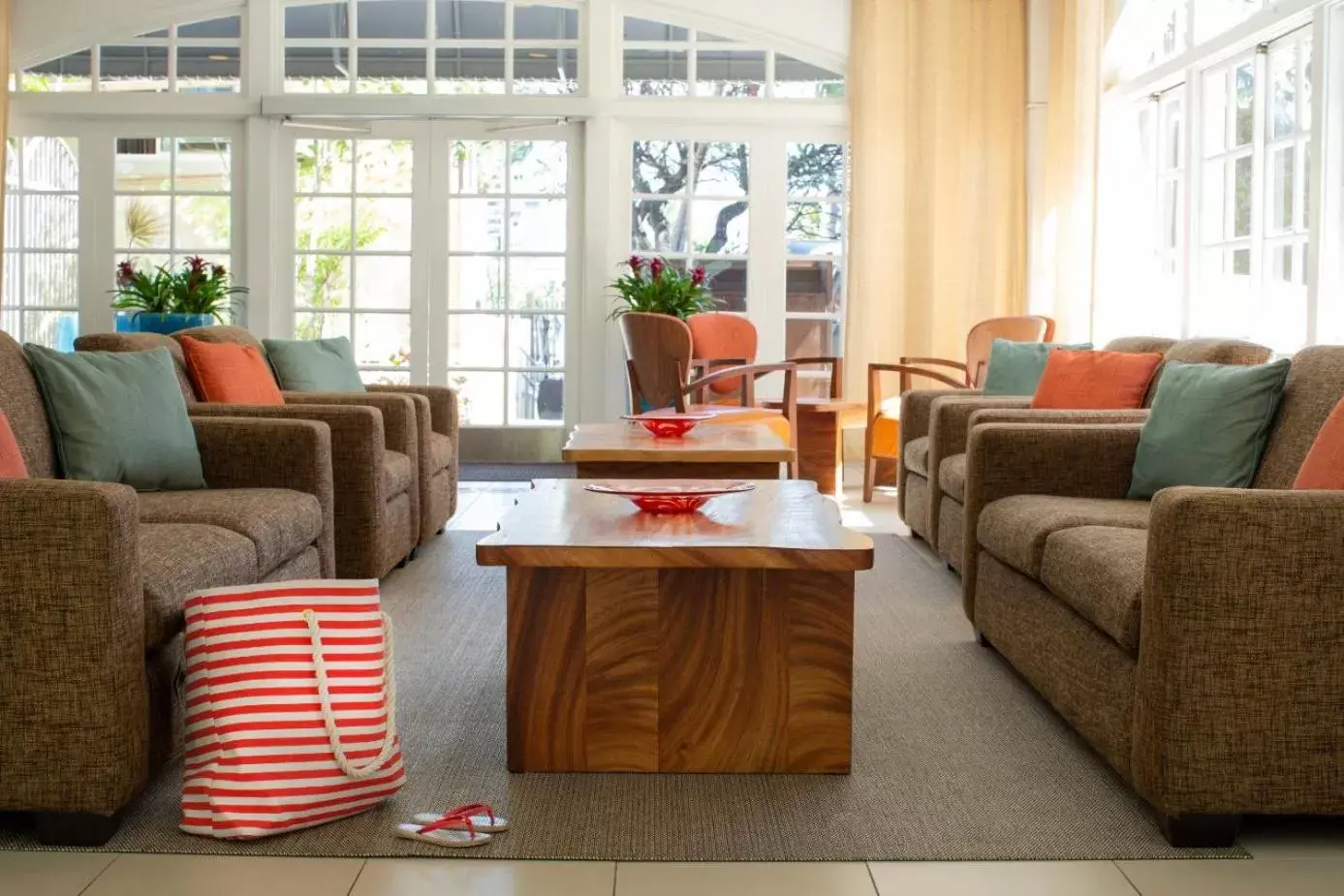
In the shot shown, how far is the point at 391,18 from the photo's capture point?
8.66 m

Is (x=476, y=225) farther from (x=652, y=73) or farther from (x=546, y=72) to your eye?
(x=652, y=73)

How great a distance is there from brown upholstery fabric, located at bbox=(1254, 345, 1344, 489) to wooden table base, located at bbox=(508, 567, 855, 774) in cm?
124

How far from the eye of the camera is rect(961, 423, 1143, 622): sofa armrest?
3.89 meters

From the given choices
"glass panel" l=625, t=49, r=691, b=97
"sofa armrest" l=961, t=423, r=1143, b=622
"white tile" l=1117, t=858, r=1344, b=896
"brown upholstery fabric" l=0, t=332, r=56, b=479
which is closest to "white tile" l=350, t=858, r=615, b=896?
"white tile" l=1117, t=858, r=1344, b=896

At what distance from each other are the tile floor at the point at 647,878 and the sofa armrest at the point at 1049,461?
1599 millimetres

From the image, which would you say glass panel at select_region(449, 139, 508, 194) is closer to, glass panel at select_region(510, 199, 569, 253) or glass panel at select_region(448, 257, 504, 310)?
glass panel at select_region(510, 199, 569, 253)

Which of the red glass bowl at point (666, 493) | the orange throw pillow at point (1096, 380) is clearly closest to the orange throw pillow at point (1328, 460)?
the red glass bowl at point (666, 493)

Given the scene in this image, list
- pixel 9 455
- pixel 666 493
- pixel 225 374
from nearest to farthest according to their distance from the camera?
pixel 9 455
pixel 666 493
pixel 225 374

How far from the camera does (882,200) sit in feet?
27.8

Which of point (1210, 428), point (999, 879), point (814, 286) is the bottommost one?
point (999, 879)

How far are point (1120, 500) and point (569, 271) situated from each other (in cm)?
535

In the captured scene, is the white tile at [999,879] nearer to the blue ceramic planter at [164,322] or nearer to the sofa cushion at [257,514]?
the sofa cushion at [257,514]

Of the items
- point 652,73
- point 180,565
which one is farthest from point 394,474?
point 652,73

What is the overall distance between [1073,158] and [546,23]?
126 inches
